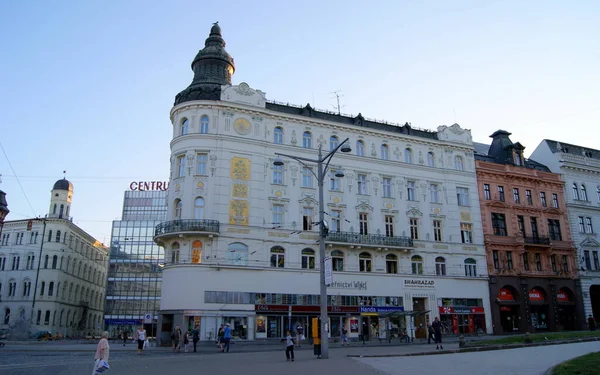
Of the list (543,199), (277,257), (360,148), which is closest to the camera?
(277,257)

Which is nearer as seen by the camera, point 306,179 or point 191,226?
point 191,226

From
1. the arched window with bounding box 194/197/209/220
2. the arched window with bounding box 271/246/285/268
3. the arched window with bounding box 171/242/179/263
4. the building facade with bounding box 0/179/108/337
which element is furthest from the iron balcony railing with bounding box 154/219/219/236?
the building facade with bounding box 0/179/108/337

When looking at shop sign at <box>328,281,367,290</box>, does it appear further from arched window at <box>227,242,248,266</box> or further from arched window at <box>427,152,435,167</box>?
arched window at <box>427,152,435,167</box>

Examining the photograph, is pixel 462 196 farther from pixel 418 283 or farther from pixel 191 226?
pixel 191 226

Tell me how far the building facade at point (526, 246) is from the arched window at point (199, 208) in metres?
29.9

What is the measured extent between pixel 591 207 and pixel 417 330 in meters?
29.1

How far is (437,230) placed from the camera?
50.2 m

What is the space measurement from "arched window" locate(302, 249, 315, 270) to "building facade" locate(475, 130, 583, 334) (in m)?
19.7

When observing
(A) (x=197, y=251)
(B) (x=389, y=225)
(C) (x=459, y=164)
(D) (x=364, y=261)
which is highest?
(C) (x=459, y=164)

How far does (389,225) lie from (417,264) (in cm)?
473

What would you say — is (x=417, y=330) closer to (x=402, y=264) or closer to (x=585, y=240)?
(x=402, y=264)

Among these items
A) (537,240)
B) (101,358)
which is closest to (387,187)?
(537,240)

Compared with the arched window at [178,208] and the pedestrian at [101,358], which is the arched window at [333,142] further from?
the pedestrian at [101,358]

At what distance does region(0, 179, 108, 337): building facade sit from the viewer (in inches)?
3100
